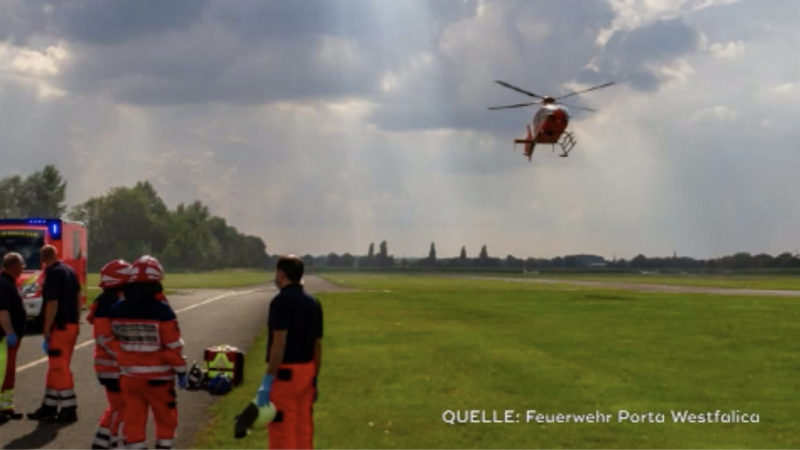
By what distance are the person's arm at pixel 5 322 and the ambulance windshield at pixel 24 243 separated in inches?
684

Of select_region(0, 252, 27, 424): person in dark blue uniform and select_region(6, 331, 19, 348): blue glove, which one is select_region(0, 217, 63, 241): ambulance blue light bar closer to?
select_region(0, 252, 27, 424): person in dark blue uniform

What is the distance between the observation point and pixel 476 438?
1123 cm

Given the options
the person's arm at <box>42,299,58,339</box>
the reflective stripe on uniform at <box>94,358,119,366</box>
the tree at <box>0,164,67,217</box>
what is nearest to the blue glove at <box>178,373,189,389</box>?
the reflective stripe on uniform at <box>94,358,119,366</box>

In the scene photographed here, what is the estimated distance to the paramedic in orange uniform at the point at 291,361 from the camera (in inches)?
293

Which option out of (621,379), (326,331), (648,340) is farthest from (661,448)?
(326,331)

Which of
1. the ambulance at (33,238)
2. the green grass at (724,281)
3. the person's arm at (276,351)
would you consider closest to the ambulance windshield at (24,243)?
the ambulance at (33,238)

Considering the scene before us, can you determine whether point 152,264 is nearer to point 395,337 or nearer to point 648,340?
point 395,337

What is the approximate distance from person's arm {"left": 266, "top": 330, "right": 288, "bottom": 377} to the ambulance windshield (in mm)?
22534

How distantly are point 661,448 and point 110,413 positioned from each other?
6400 millimetres

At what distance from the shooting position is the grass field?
1138 cm

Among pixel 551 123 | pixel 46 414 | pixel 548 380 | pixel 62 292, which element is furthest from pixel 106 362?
Answer: pixel 551 123

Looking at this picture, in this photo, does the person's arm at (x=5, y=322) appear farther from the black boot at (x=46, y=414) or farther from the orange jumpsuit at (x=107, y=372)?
the orange jumpsuit at (x=107, y=372)

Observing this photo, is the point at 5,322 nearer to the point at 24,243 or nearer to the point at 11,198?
the point at 24,243

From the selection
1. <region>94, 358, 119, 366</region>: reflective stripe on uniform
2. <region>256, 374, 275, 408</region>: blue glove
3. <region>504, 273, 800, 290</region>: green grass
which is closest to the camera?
<region>256, 374, 275, 408</region>: blue glove
